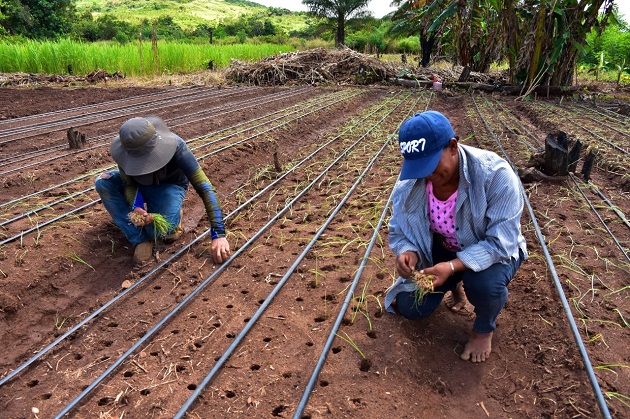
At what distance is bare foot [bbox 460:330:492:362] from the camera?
6.20 feet

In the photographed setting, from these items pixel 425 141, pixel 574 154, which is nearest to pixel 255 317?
pixel 425 141

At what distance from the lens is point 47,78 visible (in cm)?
1227

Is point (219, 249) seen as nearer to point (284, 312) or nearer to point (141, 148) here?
point (284, 312)

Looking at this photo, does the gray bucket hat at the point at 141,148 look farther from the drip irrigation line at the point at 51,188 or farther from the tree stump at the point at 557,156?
the tree stump at the point at 557,156

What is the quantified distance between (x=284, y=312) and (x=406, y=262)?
31.6 inches

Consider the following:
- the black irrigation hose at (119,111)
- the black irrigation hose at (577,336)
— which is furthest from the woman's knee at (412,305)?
the black irrigation hose at (119,111)

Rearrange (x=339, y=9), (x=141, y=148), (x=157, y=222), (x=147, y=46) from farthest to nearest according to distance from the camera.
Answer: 1. (x=339, y=9)
2. (x=147, y=46)
3. (x=157, y=222)
4. (x=141, y=148)

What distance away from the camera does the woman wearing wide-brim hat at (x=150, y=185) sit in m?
2.48

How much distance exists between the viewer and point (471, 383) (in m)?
1.83

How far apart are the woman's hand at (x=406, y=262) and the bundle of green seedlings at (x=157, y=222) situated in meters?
1.72

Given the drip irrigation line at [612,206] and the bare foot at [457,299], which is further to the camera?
the drip irrigation line at [612,206]

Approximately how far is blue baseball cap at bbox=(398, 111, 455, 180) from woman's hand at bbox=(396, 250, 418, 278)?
397 mm

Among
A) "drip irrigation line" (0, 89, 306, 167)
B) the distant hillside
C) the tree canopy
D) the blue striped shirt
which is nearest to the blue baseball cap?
the blue striped shirt

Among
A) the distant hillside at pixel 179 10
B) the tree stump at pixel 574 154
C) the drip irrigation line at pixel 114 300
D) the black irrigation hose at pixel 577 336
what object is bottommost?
the drip irrigation line at pixel 114 300
